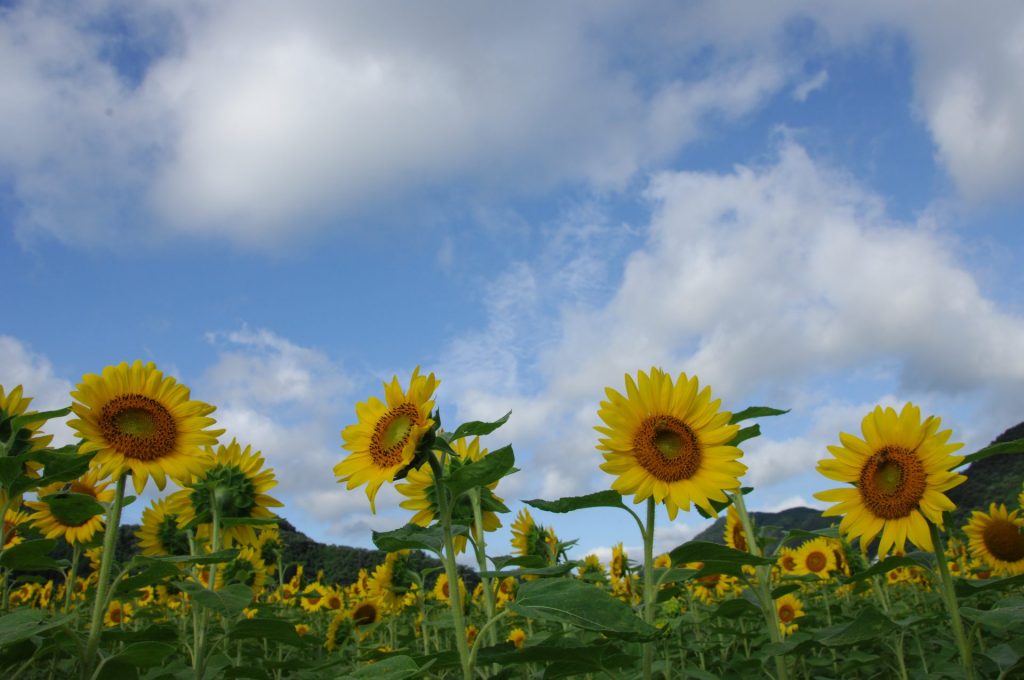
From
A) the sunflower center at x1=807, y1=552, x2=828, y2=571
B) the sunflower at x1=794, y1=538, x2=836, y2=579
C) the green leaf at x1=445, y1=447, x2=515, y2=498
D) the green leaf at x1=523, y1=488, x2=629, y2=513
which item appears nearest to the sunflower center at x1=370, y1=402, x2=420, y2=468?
the green leaf at x1=445, y1=447, x2=515, y2=498

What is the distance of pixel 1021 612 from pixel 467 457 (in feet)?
8.47

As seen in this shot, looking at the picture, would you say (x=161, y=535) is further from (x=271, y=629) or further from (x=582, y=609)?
(x=582, y=609)

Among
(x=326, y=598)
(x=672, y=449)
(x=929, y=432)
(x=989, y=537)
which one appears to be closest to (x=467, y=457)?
(x=672, y=449)

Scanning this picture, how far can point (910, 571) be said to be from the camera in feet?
27.3

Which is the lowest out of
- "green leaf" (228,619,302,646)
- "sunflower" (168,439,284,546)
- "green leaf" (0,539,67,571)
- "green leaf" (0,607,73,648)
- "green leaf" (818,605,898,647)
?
"green leaf" (818,605,898,647)

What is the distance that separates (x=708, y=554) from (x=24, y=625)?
254cm

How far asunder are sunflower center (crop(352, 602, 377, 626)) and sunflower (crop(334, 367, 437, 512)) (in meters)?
4.75

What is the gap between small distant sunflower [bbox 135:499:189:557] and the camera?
566 cm

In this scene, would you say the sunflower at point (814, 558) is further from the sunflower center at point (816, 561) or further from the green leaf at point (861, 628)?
the green leaf at point (861, 628)

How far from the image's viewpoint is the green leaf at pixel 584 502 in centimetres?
284

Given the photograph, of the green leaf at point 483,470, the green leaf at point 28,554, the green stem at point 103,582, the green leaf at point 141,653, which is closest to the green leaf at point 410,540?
the green leaf at point 483,470

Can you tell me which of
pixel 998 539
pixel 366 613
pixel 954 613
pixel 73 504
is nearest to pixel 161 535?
pixel 366 613

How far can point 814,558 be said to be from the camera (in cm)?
845

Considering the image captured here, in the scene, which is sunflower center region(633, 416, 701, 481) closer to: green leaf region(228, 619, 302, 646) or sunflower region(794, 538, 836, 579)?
Result: green leaf region(228, 619, 302, 646)
